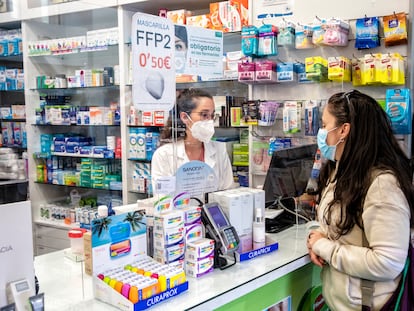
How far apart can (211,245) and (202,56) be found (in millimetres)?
1030

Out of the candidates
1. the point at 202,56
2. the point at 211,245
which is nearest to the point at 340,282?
the point at 211,245

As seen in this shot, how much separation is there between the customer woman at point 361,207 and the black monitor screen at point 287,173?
55 centimetres

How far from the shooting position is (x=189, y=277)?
6.30 feet

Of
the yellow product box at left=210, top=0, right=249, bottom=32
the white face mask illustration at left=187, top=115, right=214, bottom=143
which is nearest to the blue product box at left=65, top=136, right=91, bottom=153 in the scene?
the yellow product box at left=210, top=0, right=249, bottom=32

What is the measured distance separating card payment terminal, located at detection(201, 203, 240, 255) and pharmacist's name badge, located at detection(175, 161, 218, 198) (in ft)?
0.94

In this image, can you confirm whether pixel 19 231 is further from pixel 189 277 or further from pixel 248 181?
pixel 248 181

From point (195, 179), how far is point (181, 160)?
0.63 ft

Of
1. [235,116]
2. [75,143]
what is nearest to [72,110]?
[75,143]

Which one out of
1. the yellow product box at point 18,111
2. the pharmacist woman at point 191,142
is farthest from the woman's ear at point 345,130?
the yellow product box at point 18,111

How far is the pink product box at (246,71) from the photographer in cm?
381

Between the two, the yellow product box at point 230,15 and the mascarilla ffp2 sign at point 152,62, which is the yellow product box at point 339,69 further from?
the mascarilla ffp2 sign at point 152,62

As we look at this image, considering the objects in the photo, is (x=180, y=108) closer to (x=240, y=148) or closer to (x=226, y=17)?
(x=240, y=148)

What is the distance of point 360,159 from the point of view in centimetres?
198

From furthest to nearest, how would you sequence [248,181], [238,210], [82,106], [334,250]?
[82,106] → [248,181] → [238,210] → [334,250]
